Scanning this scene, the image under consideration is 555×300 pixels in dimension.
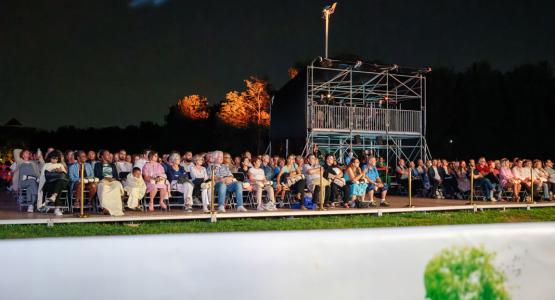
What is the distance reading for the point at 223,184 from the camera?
11.7m

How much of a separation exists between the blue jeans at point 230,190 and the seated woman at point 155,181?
1.18m

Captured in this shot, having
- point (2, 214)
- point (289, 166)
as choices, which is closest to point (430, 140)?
point (289, 166)

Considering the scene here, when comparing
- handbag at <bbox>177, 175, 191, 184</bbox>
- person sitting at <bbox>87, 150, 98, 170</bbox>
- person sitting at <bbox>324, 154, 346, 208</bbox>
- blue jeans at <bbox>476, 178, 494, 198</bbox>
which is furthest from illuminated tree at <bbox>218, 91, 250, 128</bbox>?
handbag at <bbox>177, 175, 191, 184</bbox>

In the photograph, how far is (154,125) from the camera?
202ft

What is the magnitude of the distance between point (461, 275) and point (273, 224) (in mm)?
8057

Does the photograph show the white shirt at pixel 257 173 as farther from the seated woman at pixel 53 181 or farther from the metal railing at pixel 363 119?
the metal railing at pixel 363 119

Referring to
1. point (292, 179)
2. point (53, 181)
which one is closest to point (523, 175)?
point (292, 179)

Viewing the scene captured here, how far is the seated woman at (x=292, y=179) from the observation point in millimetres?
12758

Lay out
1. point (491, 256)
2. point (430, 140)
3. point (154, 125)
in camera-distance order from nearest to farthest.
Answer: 1. point (491, 256)
2. point (430, 140)
3. point (154, 125)

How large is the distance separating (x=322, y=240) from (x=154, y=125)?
2397 inches

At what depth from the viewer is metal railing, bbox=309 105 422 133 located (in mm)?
20109

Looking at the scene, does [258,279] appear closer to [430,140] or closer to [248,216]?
[248,216]

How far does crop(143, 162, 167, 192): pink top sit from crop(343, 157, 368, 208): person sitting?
450 centimetres

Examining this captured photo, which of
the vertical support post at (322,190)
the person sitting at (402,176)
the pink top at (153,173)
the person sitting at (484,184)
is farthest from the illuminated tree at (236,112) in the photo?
the pink top at (153,173)
